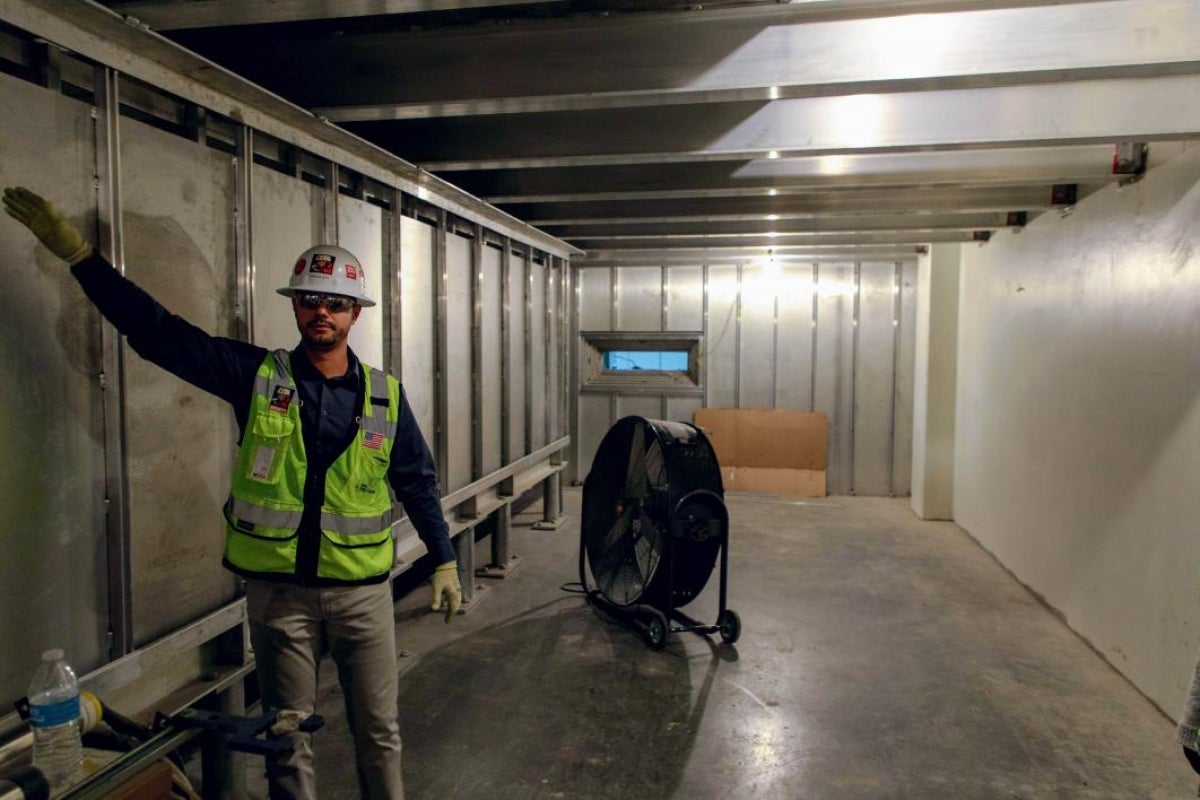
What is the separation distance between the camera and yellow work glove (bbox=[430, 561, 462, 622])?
7.87 ft

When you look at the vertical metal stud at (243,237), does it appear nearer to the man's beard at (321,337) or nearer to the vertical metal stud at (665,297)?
the man's beard at (321,337)

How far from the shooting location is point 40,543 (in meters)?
1.78

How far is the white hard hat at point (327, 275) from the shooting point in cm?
204

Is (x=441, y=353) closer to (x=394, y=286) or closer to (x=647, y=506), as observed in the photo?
(x=394, y=286)

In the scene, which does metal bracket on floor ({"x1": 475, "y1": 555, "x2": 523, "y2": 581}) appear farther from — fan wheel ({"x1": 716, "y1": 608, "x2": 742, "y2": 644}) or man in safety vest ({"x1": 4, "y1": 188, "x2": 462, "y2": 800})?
man in safety vest ({"x1": 4, "y1": 188, "x2": 462, "y2": 800})

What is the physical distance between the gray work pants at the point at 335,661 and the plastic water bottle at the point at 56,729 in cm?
54

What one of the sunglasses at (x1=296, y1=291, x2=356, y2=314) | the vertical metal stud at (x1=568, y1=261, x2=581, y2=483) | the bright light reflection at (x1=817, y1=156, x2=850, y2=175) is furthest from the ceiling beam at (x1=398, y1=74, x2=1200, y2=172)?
the vertical metal stud at (x1=568, y1=261, x2=581, y2=483)

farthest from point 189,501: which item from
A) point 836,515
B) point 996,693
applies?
point 836,515

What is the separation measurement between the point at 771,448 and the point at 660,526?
4.22m

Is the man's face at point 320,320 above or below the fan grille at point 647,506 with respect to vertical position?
above

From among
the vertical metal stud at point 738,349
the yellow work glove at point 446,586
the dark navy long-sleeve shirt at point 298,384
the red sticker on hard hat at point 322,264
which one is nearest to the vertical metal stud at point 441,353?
the yellow work glove at point 446,586

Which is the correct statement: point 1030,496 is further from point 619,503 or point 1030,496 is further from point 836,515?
point 619,503

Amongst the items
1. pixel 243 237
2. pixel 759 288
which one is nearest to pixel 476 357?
pixel 243 237

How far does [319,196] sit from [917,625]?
3.88m
